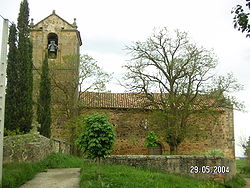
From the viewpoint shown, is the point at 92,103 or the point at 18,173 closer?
the point at 18,173

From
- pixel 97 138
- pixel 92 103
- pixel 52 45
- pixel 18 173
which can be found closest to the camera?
pixel 97 138

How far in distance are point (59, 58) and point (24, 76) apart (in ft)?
34.1

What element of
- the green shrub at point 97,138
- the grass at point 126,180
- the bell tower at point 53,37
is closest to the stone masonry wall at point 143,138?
the bell tower at point 53,37

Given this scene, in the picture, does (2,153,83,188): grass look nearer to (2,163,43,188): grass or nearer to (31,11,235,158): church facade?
(2,163,43,188): grass

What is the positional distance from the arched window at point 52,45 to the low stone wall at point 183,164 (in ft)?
52.2

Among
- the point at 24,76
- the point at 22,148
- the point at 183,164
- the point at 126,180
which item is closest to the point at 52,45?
the point at 24,76

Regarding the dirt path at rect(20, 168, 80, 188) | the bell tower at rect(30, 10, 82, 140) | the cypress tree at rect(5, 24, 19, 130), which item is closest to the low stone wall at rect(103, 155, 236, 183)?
the dirt path at rect(20, 168, 80, 188)

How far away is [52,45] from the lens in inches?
1051

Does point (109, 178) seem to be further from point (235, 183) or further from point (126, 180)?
point (235, 183)

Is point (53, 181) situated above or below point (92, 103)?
below

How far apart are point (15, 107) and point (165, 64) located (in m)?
11.8

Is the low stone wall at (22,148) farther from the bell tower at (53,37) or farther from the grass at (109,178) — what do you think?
the bell tower at (53,37)

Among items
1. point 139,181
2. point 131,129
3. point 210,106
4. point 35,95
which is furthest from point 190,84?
point 139,181

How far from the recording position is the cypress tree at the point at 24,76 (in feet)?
57.3
